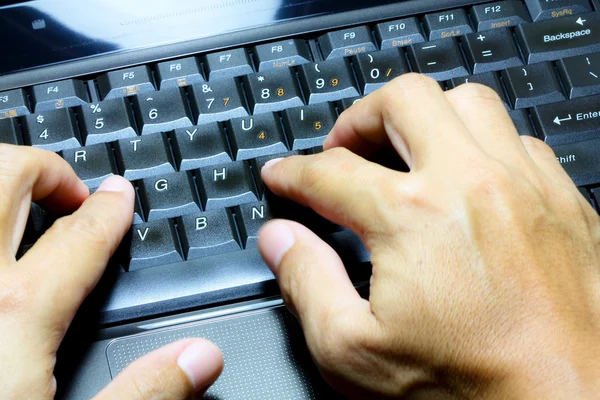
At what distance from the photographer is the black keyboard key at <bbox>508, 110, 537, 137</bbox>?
0.79 metres

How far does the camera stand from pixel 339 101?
2.62 ft

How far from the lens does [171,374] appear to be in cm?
61

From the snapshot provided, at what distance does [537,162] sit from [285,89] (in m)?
0.31

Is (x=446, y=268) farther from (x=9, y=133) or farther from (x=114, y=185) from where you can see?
(x=9, y=133)

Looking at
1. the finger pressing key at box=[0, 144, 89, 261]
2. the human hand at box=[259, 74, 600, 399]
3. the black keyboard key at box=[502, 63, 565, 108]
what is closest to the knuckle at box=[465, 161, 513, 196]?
the human hand at box=[259, 74, 600, 399]

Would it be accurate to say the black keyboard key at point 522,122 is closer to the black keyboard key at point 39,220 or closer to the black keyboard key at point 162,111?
the black keyboard key at point 162,111

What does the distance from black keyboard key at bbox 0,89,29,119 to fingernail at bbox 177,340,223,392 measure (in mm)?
379

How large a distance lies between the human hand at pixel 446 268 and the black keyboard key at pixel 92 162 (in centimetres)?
21

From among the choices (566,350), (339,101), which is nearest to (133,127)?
(339,101)

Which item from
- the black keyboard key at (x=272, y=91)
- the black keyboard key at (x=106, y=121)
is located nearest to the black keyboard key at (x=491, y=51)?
the black keyboard key at (x=272, y=91)

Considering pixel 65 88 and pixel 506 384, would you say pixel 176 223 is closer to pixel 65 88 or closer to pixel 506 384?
pixel 65 88

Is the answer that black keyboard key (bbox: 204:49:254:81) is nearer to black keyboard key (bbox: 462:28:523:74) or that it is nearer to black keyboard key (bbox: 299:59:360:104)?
black keyboard key (bbox: 299:59:360:104)

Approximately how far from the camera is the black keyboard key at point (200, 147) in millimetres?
764

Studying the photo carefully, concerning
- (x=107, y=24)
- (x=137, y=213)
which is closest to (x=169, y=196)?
(x=137, y=213)
